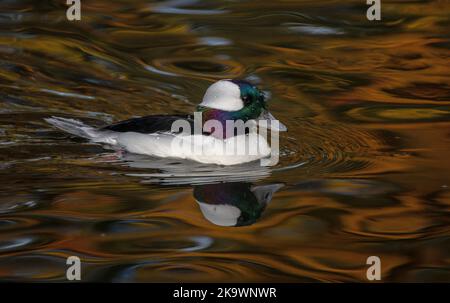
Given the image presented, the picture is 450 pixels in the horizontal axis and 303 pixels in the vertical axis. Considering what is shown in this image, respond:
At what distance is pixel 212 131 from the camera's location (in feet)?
29.9

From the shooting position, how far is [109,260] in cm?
651

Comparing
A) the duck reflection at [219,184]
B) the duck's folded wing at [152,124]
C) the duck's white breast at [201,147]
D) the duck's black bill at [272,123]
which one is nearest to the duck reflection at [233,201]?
the duck reflection at [219,184]

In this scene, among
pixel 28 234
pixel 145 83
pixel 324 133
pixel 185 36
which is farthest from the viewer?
pixel 185 36

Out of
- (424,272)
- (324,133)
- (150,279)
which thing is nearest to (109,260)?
(150,279)

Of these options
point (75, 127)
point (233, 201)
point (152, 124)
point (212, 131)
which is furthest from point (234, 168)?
point (75, 127)

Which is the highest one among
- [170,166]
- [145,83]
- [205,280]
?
[145,83]

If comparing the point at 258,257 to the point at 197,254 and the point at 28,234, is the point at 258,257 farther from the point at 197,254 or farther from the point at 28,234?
the point at 28,234

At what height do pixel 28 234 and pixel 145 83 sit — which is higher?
pixel 145 83

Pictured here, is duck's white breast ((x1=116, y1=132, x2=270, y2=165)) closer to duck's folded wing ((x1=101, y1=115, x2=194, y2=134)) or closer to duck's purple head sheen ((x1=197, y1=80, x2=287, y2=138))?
duck's folded wing ((x1=101, y1=115, x2=194, y2=134))

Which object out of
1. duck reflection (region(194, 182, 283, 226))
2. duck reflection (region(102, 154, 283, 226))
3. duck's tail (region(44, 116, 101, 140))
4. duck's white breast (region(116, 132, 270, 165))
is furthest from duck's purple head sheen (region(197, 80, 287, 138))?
duck's tail (region(44, 116, 101, 140))

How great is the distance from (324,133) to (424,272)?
10.7ft

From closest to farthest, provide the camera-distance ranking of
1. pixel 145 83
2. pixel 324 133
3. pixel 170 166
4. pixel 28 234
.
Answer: pixel 28 234 → pixel 170 166 → pixel 324 133 → pixel 145 83

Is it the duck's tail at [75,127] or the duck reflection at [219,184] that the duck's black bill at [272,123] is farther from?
the duck's tail at [75,127]

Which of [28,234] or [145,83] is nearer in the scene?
[28,234]
